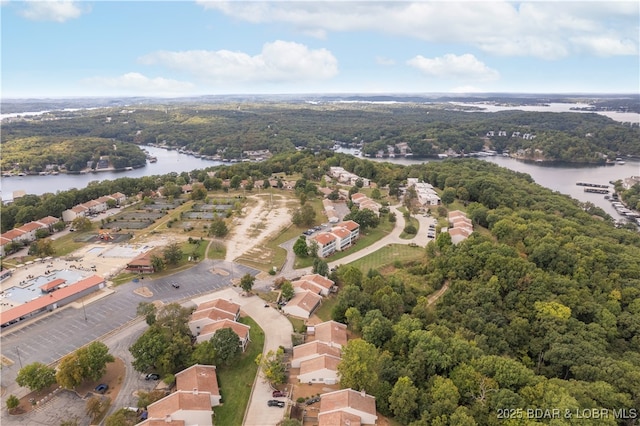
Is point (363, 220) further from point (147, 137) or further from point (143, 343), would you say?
point (147, 137)

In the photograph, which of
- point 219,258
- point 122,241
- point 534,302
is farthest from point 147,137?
point 534,302

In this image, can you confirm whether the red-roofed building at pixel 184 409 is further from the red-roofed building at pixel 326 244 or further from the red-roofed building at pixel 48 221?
the red-roofed building at pixel 48 221

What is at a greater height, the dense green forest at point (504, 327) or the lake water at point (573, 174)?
the lake water at point (573, 174)

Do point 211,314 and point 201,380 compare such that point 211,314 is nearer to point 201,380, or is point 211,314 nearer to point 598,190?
point 201,380

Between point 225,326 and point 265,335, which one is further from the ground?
point 225,326

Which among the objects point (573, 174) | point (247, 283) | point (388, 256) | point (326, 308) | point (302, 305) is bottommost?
point (326, 308)

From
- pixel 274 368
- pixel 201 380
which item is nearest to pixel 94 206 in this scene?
pixel 201 380

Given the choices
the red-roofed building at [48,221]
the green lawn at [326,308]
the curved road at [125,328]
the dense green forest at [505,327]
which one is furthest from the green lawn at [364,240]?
the red-roofed building at [48,221]
